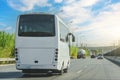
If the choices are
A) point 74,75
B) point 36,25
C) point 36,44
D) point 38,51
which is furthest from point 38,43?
point 74,75

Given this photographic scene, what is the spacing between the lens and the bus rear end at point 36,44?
70.9 ft

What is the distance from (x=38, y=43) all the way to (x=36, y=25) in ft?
3.62

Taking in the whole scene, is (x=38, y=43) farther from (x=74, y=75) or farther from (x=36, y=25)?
(x=74, y=75)

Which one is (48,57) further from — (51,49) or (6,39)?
(6,39)

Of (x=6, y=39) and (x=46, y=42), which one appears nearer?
(x=46, y=42)

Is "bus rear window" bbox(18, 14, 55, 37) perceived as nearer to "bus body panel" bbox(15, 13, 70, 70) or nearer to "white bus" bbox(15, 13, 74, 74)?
"white bus" bbox(15, 13, 74, 74)

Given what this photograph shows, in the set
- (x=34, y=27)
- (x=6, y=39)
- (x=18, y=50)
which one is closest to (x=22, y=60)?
(x=18, y=50)

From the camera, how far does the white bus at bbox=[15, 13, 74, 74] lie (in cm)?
2164

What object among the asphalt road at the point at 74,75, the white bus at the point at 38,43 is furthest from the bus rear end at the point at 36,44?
the asphalt road at the point at 74,75

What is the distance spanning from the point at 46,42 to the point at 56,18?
1.54 m

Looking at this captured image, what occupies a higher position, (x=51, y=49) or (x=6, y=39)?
(x=6, y=39)

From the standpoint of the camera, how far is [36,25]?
2212 cm

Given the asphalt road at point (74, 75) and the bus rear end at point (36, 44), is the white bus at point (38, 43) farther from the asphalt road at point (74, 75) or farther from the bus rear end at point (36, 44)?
the asphalt road at point (74, 75)

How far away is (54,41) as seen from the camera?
21.8 metres
